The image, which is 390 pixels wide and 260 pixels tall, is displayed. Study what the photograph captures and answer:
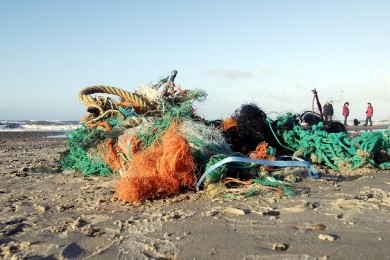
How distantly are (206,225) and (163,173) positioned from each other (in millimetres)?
940

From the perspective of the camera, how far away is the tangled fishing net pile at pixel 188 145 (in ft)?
11.5

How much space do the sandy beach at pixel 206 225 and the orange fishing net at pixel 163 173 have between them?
0.37 feet

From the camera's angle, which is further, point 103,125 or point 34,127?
point 34,127

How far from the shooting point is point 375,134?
462 centimetres

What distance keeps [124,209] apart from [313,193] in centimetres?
163

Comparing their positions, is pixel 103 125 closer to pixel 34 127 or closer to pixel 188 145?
pixel 188 145

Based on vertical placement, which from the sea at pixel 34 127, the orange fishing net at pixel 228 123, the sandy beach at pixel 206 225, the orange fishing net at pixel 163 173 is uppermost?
the orange fishing net at pixel 228 123

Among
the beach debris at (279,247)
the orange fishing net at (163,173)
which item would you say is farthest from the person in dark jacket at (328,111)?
the beach debris at (279,247)

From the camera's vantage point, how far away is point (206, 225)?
265 cm

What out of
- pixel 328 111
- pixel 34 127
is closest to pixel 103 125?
pixel 328 111

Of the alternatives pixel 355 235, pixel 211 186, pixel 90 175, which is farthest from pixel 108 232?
pixel 90 175

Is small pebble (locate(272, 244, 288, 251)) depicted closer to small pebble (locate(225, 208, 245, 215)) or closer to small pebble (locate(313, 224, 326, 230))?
small pebble (locate(313, 224, 326, 230))

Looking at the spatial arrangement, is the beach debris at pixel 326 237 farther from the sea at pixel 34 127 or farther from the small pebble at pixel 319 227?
the sea at pixel 34 127

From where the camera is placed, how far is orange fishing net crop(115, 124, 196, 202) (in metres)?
3.37
